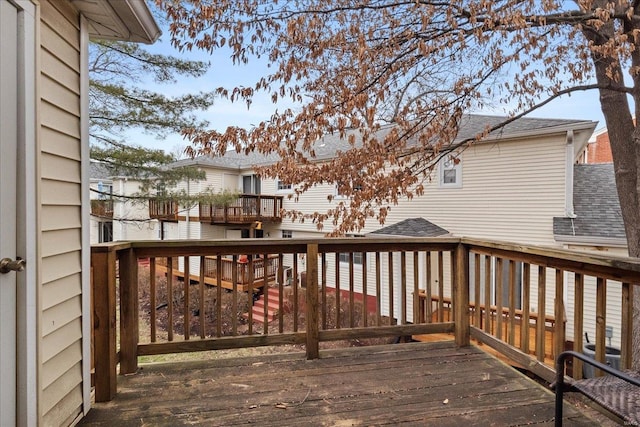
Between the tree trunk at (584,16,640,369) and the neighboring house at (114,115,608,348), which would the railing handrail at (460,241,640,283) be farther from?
the neighboring house at (114,115,608,348)

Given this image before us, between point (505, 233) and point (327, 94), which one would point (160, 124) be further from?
point (505, 233)

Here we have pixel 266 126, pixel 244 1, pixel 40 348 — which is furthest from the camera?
pixel 266 126

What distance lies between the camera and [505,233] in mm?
9070

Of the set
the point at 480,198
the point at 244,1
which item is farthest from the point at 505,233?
the point at 244,1

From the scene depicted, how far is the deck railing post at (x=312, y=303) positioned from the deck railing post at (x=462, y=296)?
1.29 metres

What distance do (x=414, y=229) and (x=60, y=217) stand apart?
9.15m

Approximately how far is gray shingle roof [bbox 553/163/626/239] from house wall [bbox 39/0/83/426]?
8996 mm

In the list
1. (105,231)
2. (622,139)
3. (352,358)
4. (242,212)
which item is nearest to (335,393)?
(352,358)

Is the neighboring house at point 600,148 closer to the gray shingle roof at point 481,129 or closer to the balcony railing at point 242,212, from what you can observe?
the gray shingle roof at point 481,129

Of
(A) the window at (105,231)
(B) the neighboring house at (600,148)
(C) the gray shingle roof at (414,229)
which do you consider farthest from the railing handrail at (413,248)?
(B) the neighboring house at (600,148)

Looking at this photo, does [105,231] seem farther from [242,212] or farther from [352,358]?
[352,358]

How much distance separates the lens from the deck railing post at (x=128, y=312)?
2471 mm

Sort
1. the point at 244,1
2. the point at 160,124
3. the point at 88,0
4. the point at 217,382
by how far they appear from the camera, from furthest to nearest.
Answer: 1. the point at 160,124
2. the point at 244,1
3. the point at 217,382
4. the point at 88,0

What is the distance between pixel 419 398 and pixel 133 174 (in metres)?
7.76
